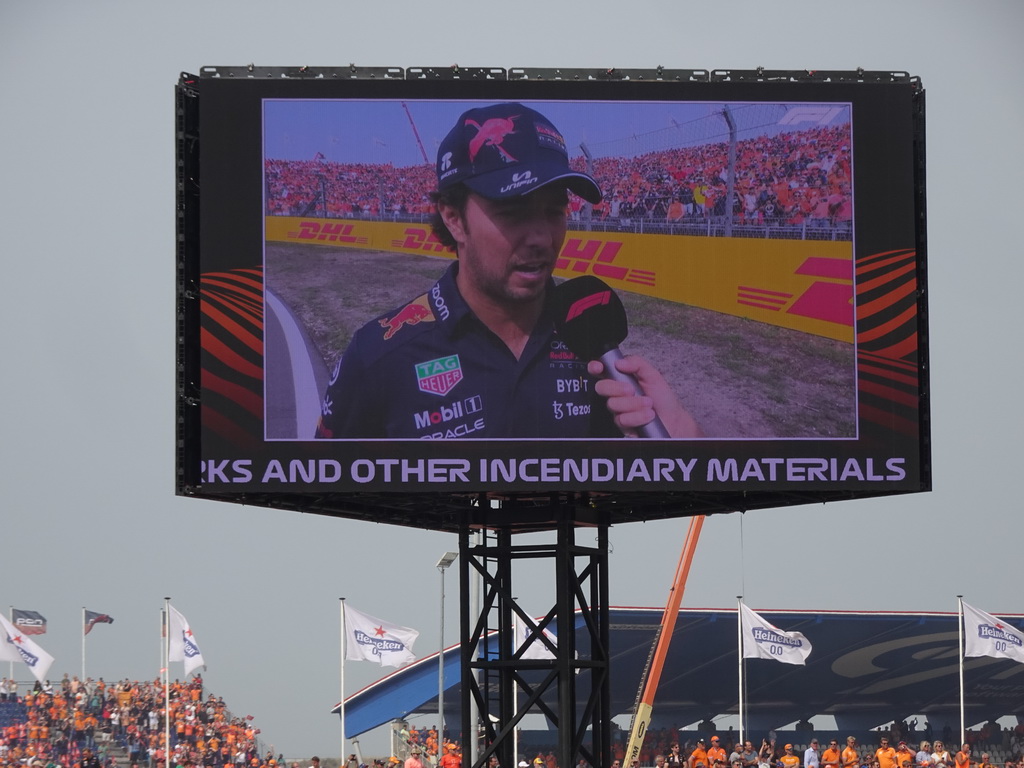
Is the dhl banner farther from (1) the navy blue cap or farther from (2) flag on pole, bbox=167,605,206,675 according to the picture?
(2) flag on pole, bbox=167,605,206,675

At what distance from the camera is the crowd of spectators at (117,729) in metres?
47.6

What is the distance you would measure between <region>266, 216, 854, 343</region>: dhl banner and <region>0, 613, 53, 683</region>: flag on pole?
28.8 meters

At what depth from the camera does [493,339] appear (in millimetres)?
23125

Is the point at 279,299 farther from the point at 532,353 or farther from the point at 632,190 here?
the point at 632,190

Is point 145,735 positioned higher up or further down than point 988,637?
further down

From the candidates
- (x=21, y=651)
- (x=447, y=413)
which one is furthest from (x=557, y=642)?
(x=21, y=651)

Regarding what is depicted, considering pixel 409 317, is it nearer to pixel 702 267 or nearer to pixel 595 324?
pixel 595 324

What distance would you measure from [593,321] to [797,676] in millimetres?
39033

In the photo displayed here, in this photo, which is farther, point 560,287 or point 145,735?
point 145,735

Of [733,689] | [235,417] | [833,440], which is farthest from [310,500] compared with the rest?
[733,689]

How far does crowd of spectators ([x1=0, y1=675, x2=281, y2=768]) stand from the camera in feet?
156

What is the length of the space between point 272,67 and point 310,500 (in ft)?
19.6

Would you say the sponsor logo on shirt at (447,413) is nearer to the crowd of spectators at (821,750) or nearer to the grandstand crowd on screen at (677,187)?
the grandstand crowd on screen at (677,187)

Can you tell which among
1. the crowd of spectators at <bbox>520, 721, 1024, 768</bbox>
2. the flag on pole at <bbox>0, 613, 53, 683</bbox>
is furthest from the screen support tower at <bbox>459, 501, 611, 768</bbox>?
the flag on pole at <bbox>0, 613, 53, 683</bbox>
